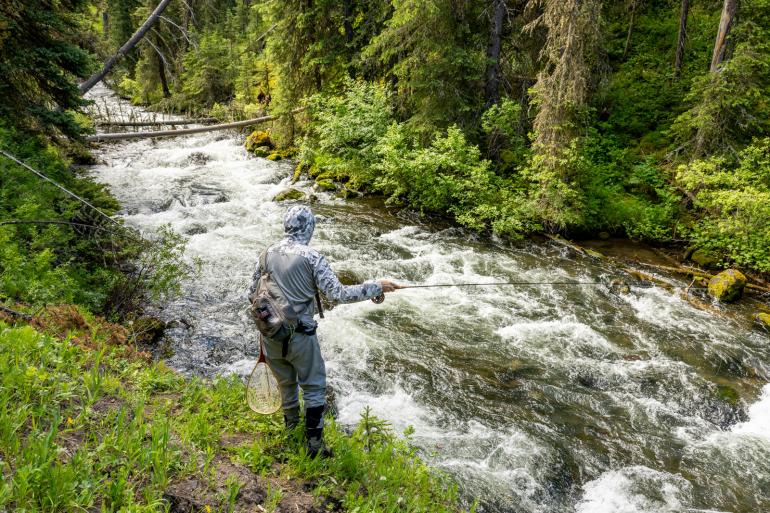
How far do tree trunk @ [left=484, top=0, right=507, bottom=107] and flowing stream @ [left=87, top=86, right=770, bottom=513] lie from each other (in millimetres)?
5265

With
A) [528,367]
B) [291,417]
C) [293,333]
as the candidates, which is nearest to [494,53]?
[528,367]

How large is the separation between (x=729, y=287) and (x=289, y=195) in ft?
42.5

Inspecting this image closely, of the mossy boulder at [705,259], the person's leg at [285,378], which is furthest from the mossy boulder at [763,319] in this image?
the person's leg at [285,378]

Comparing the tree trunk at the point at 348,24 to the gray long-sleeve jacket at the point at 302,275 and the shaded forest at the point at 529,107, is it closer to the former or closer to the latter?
the shaded forest at the point at 529,107

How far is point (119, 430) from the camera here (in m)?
3.54

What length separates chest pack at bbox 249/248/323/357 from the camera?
156 inches

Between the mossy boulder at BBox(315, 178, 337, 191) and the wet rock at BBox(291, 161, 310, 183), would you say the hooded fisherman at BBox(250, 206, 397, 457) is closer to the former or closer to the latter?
the mossy boulder at BBox(315, 178, 337, 191)

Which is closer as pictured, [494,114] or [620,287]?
[620,287]

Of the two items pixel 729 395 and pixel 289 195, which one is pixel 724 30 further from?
pixel 289 195

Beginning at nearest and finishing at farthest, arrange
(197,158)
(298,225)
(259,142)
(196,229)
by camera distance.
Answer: (298,225) < (196,229) < (197,158) < (259,142)

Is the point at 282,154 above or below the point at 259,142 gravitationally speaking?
below

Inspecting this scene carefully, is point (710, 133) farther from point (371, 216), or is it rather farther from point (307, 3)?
point (307, 3)

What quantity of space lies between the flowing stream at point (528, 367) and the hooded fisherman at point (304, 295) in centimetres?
220

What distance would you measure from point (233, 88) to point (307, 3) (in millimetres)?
16505
